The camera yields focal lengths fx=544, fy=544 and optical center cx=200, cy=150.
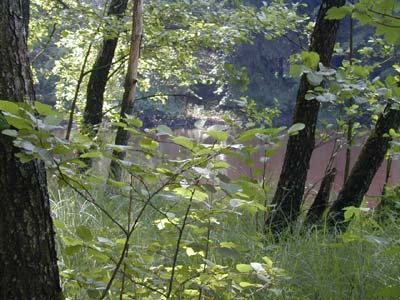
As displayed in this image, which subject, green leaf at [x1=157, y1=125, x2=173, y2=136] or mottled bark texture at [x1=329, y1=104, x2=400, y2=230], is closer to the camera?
green leaf at [x1=157, y1=125, x2=173, y2=136]

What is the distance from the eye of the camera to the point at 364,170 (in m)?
3.59

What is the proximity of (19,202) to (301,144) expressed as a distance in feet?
8.33

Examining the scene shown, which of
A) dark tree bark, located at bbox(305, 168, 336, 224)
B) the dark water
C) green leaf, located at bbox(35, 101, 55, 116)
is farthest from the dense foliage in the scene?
the dark water

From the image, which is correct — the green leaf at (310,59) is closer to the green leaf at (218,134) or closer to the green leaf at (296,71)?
the green leaf at (296,71)

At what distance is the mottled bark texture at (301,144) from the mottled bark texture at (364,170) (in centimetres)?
28

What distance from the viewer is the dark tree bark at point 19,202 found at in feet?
3.92

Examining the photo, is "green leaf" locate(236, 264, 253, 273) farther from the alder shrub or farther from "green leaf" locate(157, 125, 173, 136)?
"green leaf" locate(157, 125, 173, 136)

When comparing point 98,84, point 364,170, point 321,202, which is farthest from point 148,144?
point 98,84

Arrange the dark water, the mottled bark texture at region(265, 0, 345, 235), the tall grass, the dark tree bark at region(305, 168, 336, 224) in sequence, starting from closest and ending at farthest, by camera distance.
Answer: the tall grass, the mottled bark texture at region(265, 0, 345, 235), the dark tree bark at region(305, 168, 336, 224), the dark water

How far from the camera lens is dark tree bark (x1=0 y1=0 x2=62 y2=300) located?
1195 millimetres

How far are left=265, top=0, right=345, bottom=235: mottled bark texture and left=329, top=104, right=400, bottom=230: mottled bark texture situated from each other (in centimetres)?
28

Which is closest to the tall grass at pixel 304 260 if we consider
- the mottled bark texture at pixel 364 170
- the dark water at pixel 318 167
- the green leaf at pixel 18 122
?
the mottled bark texture at pixel 364 170

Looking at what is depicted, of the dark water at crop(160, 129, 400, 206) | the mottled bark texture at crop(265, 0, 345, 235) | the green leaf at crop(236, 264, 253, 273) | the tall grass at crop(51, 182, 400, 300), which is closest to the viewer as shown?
the green leaf at crop(236, 264, 253, 273)

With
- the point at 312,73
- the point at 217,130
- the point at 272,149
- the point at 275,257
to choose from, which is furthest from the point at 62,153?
the point at 275,257
